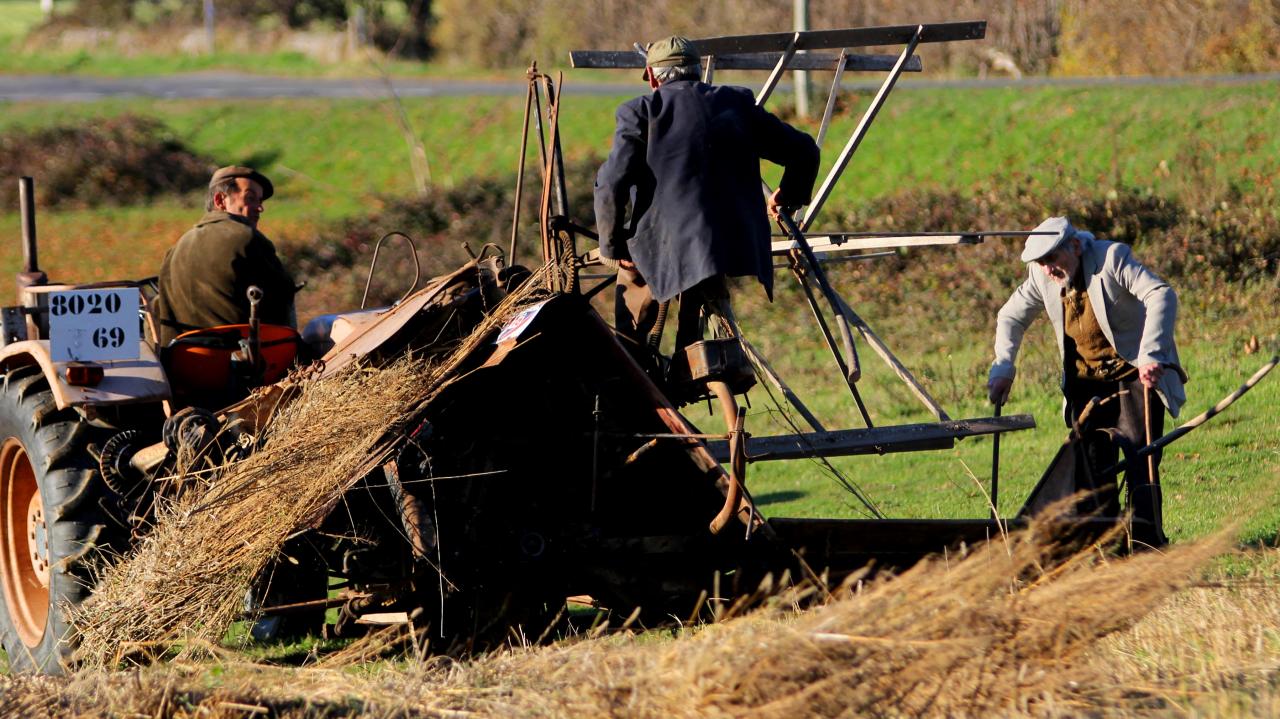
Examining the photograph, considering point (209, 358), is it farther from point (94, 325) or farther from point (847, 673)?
point (847, 673)

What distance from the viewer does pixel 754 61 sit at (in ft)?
25.6

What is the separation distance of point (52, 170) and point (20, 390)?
20.1m

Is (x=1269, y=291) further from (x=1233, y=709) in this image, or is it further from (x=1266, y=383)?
(x=1233, y=709)

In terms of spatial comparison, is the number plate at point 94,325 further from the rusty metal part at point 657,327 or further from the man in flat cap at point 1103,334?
the man in flat cap at point 1103,334

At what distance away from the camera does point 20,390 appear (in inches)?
263

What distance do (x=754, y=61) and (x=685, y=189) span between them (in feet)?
7.16

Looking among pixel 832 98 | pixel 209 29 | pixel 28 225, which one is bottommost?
pixel 28 225

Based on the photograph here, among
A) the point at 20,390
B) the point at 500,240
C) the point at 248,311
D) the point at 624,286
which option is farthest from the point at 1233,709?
the point at 500,240

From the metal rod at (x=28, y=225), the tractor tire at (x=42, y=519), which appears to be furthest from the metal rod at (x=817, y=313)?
the metal rod at (x=28, y=225)

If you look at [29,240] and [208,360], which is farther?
[29,240]

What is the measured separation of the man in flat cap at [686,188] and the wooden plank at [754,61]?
3.36 feet

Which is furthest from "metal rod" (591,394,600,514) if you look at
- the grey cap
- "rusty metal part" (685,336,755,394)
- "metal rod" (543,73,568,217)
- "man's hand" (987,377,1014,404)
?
the grey cap

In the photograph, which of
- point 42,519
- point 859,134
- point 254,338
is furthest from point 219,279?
point 859,134

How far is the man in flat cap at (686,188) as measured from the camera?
584 centimetres
